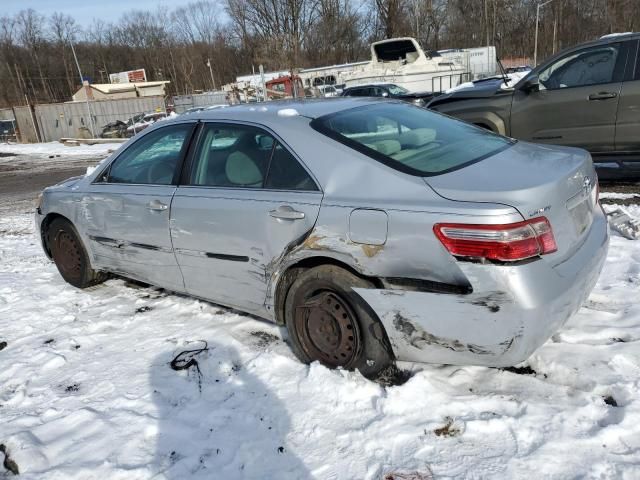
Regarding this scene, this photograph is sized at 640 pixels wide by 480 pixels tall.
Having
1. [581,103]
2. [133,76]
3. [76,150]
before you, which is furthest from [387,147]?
[133,76]

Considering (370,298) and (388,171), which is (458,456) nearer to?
(370,298)

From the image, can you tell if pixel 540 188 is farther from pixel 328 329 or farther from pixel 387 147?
pixel 328 329

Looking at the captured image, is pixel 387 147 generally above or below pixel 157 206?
above

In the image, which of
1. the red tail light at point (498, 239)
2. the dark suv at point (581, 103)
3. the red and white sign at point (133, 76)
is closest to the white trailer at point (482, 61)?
the dark suv at point (581, 103)

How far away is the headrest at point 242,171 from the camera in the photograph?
3215 mm

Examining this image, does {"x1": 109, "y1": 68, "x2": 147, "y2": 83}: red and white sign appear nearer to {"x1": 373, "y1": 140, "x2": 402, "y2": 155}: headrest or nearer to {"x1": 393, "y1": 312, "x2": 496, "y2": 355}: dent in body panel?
{"x1": 373, "y1": 140, "x2": 402, "y2": 155}: headrest

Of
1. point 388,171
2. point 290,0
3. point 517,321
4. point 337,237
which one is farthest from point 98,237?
point 290,0

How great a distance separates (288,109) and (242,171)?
20.0 inches

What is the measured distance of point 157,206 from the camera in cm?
366

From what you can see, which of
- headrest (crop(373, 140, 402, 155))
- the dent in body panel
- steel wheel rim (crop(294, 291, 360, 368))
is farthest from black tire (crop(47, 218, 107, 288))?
the dent in body panel

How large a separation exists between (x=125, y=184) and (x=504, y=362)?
3.13m

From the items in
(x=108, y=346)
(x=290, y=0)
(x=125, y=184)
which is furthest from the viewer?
(x=290, y=0)

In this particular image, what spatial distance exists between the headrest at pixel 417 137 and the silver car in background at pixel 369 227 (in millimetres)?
15

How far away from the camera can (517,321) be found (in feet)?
7.52
